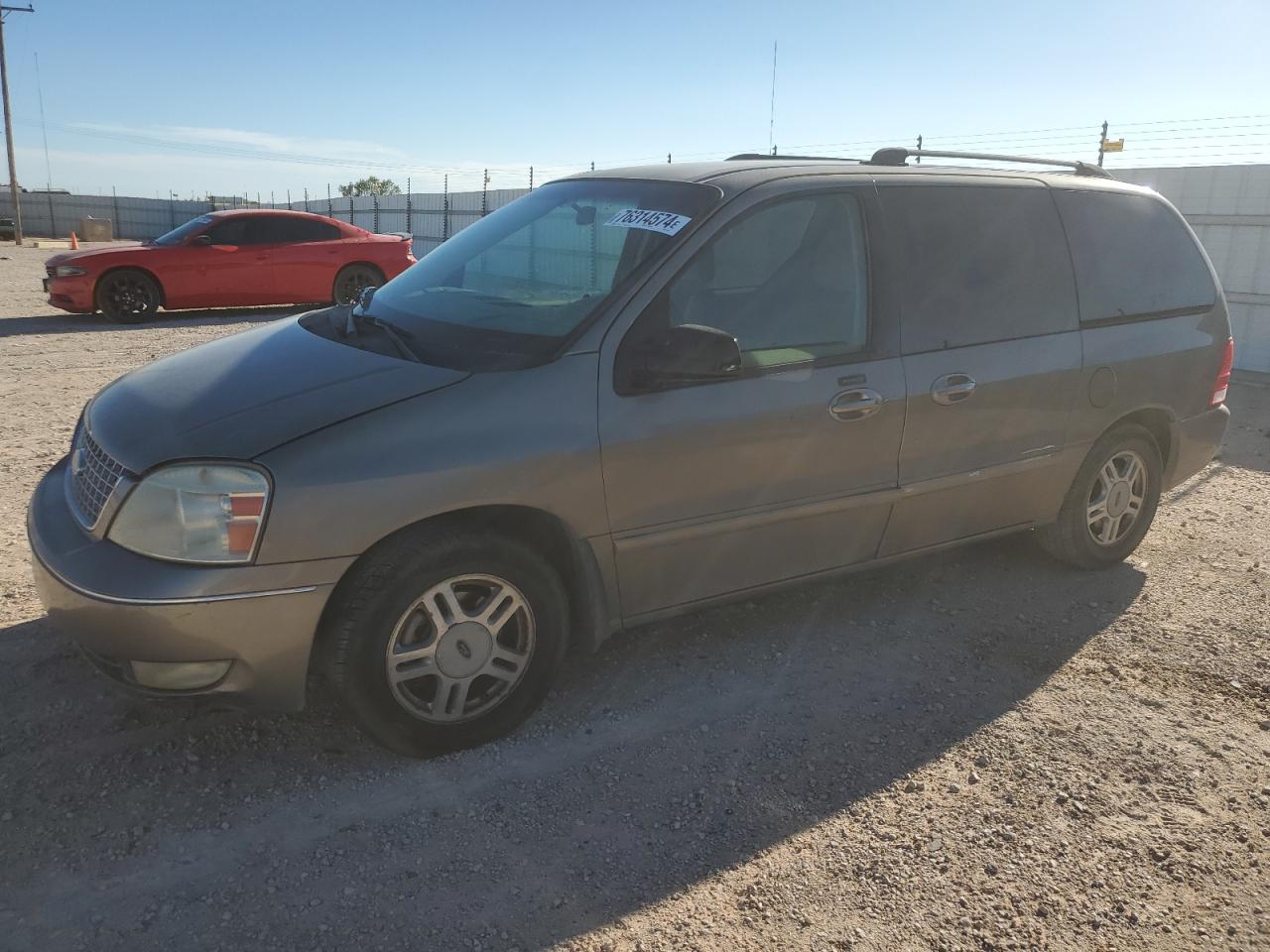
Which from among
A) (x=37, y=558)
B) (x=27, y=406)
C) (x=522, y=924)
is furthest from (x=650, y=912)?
(x=27, y=406)

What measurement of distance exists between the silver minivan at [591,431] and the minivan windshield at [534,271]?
0.02 metres

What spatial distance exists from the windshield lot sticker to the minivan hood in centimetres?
89

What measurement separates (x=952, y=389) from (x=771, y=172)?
1.08 meters

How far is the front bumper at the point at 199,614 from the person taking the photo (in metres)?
2.73

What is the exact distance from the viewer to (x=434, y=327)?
3.52 metres

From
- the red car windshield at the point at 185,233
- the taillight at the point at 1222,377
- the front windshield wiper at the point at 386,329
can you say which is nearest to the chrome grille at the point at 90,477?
the front windshield wiper at the point at 386,329

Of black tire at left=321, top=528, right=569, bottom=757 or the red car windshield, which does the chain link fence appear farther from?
black tire at left=321, top=528, right=569, bottom=757

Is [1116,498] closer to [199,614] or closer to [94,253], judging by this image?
[199,614]

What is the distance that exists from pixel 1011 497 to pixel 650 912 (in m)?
2.59

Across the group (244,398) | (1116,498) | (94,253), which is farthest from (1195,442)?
(94,253)

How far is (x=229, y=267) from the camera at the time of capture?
43.0 ft

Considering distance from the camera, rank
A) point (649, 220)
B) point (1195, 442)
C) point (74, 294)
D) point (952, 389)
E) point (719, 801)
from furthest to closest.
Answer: point (74, 294) → point (1195, 442) → point (952, 389) → point (649, 220) → point (719, 801)

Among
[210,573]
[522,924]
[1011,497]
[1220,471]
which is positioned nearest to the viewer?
[522,924]

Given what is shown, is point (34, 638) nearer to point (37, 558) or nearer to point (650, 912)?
point (37, 558)
